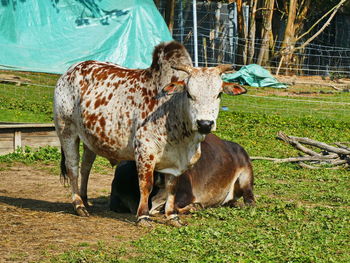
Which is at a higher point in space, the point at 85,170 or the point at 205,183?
the point at 85,170

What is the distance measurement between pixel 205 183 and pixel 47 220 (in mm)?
2013

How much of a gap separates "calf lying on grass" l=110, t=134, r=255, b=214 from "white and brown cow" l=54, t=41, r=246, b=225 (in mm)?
399

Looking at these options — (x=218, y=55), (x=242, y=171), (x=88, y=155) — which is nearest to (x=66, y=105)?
(x=88, y=155)

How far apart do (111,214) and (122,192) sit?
29 cm

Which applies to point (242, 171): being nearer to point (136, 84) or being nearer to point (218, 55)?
point (136, 84)

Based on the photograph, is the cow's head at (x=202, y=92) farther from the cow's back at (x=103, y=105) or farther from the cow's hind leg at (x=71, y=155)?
the cow's hind leg at (x=71, y=155)

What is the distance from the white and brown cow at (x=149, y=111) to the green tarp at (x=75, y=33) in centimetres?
979

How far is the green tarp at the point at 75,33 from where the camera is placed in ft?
60.1

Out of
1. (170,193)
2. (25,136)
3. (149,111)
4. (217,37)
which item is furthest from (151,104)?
(217,37)

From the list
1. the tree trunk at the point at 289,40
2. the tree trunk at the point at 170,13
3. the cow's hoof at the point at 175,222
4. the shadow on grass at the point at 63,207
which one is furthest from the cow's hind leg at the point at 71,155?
the tree trunk at the point at 289,40

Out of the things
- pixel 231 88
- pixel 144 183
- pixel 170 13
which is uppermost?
pixel 231 88

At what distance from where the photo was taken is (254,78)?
23219 millimetres

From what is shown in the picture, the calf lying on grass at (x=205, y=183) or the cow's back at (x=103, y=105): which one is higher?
the cow's back at (x=103, y=105)

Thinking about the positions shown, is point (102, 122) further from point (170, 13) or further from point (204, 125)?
point (170, 13)
